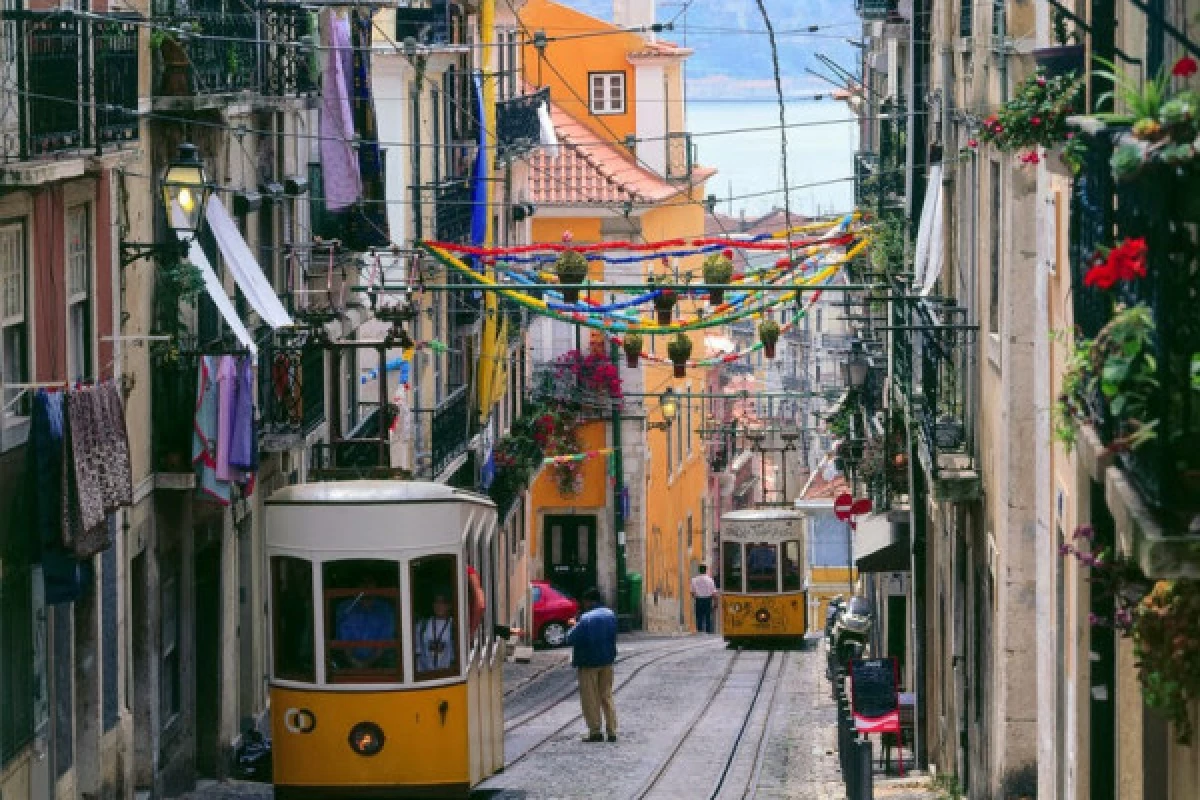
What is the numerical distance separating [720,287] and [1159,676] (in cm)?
1444

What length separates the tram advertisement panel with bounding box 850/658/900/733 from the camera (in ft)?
75.2

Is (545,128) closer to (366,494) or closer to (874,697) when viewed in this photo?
(874,697)

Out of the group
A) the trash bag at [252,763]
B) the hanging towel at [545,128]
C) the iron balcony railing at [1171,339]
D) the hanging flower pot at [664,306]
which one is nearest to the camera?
the iron balcony railing at [1171,339]

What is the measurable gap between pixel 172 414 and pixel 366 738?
4449 millimetres

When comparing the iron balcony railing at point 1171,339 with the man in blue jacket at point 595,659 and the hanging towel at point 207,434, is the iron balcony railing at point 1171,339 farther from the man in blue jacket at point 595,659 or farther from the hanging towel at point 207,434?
the man in blue jacket at point 595,659

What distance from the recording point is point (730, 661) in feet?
127

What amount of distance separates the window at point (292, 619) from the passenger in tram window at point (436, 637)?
767 mm

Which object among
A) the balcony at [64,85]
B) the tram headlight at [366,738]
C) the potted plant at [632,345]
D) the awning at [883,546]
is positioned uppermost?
the balcony at [64,85]

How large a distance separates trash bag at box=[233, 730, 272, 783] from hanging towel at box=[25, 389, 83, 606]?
23.6 ft

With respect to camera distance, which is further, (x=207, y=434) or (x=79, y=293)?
(x=207, y=434)

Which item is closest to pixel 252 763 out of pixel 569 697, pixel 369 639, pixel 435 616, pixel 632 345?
pixel 369 639

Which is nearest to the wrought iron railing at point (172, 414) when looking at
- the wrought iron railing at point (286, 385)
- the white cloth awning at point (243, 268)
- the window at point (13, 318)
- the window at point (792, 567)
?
the white cloth awning at point (243, 268)

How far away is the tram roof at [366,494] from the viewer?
18.0 m

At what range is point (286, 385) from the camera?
2455 centimetres
